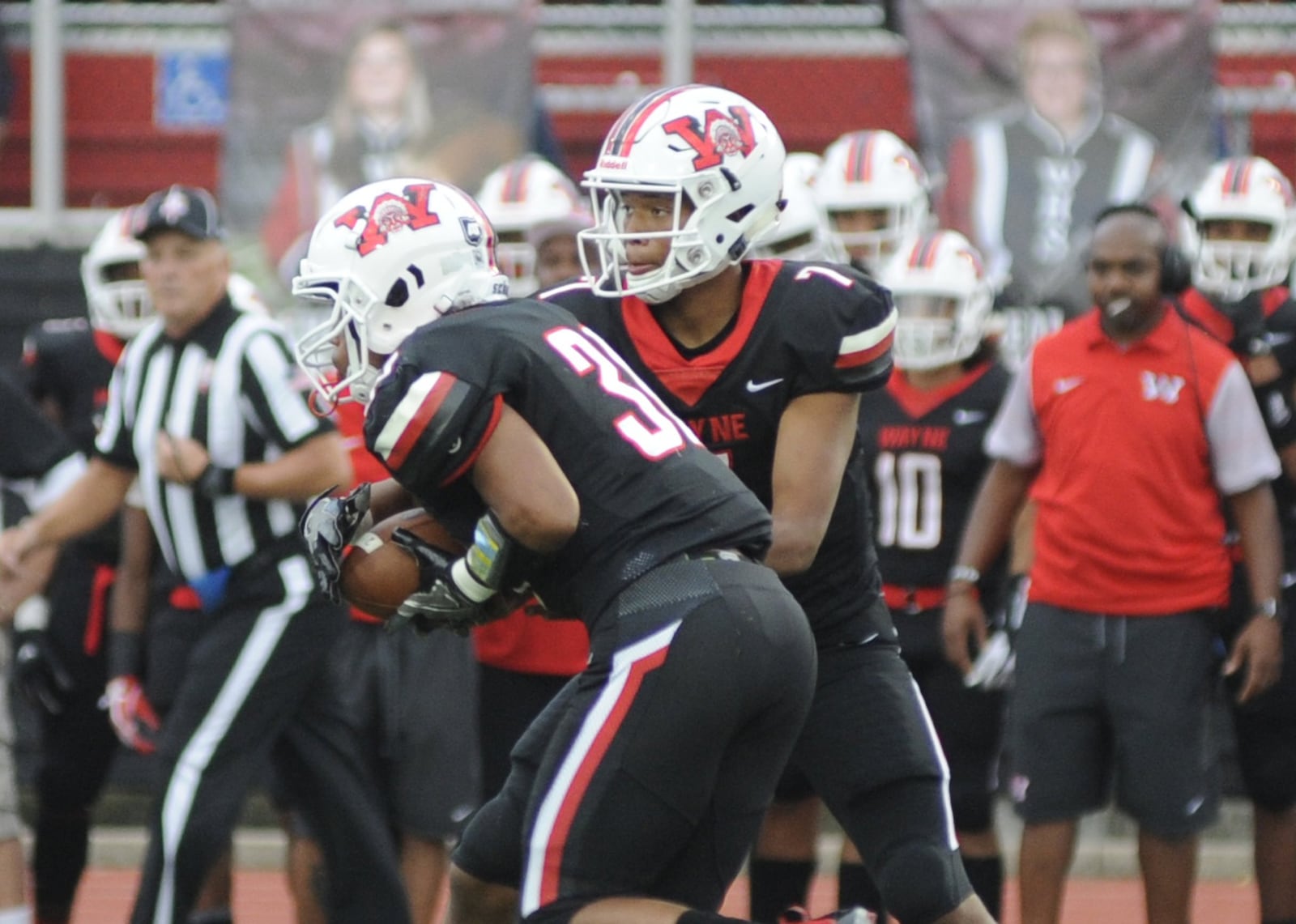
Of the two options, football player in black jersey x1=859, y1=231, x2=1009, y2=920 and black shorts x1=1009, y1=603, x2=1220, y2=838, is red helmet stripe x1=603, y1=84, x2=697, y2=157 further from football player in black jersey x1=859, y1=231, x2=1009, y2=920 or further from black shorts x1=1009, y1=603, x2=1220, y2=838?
black shorts x1=1009, y1=603, x2=1220, y2=838

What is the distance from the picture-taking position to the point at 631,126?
4180 millimetres

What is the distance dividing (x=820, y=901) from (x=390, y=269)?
3522mm

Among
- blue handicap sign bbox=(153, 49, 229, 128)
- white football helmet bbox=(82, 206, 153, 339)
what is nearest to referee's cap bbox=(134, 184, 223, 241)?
white football helmet bbox=(82, 206, 153, 339)

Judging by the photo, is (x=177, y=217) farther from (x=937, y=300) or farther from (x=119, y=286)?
(x=937, y=300)

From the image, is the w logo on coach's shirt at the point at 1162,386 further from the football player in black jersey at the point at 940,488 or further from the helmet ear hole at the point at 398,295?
the helmet ear hole at the point at 398,295

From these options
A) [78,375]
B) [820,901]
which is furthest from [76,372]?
[820,901]

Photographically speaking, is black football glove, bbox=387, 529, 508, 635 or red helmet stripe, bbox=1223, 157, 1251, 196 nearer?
black football glove, bbox=387, 529, 508, 635

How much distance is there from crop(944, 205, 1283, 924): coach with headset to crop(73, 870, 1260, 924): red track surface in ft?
3.71

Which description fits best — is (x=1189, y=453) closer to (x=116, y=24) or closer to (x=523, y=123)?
(x=523, y=123)

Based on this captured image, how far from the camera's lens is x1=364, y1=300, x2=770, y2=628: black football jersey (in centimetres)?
360

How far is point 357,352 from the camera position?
3938 millimetres

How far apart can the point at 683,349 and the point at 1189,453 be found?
1.75 meters

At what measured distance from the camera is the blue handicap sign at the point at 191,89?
8.87m

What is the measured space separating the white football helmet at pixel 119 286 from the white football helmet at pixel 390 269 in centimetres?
268
